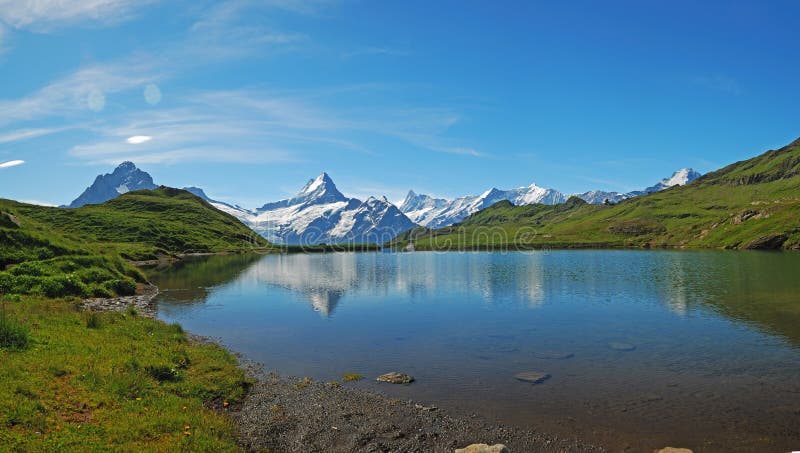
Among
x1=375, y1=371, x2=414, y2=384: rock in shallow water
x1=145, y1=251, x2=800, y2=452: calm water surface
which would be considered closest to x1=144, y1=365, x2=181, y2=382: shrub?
x1=145, y1=251, x2=800, y2=452: calm water surface

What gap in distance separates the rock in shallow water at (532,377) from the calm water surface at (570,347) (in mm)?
594

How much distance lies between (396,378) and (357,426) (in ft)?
26.6

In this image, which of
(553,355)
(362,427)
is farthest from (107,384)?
(553,355)

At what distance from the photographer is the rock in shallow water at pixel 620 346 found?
129 feet

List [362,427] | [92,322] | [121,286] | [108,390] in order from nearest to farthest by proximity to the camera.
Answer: [108,390] < [362,427] < [92,322] < [121,286]

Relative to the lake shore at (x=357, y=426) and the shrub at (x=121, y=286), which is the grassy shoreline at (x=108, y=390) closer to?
the lake shore at (x=357, y=426)

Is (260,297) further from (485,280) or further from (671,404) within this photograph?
(671,404)

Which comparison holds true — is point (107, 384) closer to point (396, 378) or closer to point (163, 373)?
point (163, 373)

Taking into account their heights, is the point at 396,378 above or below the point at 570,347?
above

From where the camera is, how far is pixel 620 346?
40.4 m

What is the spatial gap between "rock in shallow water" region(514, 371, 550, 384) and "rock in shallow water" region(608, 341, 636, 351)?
Result: 1140cm

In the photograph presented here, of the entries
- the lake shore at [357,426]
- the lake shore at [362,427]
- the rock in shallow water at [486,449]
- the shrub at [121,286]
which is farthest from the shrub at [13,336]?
the shrub at [121,286]

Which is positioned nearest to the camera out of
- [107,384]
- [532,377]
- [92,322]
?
[107,384]

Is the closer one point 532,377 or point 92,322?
point 532,377
